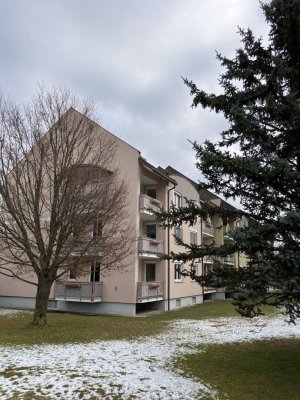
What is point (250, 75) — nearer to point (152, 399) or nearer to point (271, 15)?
point (271, 15)

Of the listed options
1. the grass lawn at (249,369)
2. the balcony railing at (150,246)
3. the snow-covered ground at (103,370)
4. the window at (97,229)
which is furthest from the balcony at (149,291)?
the grass lawn at (249,369)

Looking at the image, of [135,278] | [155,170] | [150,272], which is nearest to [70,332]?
[135,278]

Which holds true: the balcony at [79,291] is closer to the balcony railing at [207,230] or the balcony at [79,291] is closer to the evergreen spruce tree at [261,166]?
the evergreen spruce tree at [261,166]

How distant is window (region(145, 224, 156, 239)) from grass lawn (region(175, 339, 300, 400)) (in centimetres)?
1545

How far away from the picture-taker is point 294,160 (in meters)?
9.31

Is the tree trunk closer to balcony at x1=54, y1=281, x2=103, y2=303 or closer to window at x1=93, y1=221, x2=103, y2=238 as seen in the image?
window at x1=93, y1=221, x2=103, y2=238

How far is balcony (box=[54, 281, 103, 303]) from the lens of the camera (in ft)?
75.9

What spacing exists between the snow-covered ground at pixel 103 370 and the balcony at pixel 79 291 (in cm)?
1011

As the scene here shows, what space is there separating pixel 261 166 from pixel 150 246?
17981 mm

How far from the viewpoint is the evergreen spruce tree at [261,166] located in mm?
7094

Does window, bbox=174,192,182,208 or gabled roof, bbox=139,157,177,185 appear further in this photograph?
window, bbox=174,192,182,208

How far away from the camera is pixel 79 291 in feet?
77.1

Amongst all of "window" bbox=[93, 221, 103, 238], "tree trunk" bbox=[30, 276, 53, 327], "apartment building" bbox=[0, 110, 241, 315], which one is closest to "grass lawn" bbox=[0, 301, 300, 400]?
"tree trunk" bbox=[30, 276, 53, 327]

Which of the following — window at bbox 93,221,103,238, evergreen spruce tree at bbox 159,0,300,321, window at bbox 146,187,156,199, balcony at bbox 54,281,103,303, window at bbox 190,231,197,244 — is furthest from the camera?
window at bbox 190,231,197,244
